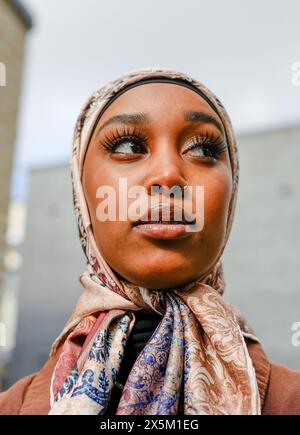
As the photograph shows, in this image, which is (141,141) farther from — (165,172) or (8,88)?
(8,88)

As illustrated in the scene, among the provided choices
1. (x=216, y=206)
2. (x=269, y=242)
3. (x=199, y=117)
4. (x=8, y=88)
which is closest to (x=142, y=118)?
(x=199, y=117)

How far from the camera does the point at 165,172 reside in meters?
0.79

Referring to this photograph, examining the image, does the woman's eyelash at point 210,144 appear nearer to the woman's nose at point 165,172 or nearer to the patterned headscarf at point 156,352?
the woman's nose at point 165,172

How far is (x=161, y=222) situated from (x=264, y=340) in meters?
6.56

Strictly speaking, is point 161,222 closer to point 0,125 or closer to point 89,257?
point 89,257

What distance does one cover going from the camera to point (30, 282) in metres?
9.09

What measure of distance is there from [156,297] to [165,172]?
262 millimetres

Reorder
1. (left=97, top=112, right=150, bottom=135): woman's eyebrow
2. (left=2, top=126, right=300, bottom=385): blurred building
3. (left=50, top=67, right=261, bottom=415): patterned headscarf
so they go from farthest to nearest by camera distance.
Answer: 1. (left=2, top=126, right=300, bottom=385): blurred building
2. (left=97, top=112, right=150, bottom=135): woman's eyebrow
3. (left=50, top=67, right=261, bottom=415): patterned headscarf

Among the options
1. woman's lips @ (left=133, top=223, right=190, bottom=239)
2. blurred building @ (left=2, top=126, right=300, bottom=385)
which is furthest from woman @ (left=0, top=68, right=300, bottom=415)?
blurred building @ (left=2, top=126, right=300, bottom=385)

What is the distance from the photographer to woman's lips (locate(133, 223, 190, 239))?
77cm

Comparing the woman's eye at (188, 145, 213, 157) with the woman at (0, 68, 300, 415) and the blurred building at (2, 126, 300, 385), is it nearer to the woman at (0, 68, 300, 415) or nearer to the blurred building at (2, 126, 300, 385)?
the woman at (0, 68, 300, 415)

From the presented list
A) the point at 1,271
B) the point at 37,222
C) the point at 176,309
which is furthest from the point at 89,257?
the point at 37,222

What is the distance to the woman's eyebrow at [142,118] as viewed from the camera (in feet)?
2.81
